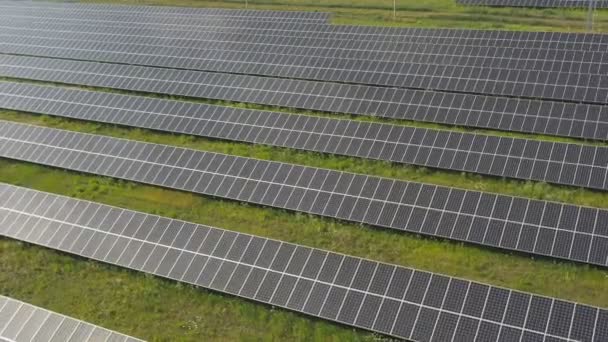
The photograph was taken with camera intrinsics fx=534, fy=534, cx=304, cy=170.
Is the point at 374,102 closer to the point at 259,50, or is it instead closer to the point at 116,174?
the point at 259,50

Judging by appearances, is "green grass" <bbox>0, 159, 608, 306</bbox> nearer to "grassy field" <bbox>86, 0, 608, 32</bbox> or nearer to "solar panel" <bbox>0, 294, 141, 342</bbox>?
"solar panel" <bbox>0, 294, 141, 342</bbox>

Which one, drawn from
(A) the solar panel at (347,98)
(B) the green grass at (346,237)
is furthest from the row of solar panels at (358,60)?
(B) the green grass at (346,237)

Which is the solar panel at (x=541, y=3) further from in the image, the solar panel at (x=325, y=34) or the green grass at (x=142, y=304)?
the green grass at (x=142, y=304)

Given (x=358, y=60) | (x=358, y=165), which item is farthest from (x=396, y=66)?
(x=358, y=165)

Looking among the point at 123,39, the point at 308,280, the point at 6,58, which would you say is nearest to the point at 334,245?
the point at 308,280

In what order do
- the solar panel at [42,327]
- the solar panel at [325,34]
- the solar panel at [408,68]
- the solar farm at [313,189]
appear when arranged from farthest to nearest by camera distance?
the solar panel at [325,34], the solar panel at [408,68], the solar farm at [313,189], the solar panel at [42,327]

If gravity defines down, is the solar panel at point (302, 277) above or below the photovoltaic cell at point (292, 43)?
above

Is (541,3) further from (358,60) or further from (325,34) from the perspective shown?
(358,60)
